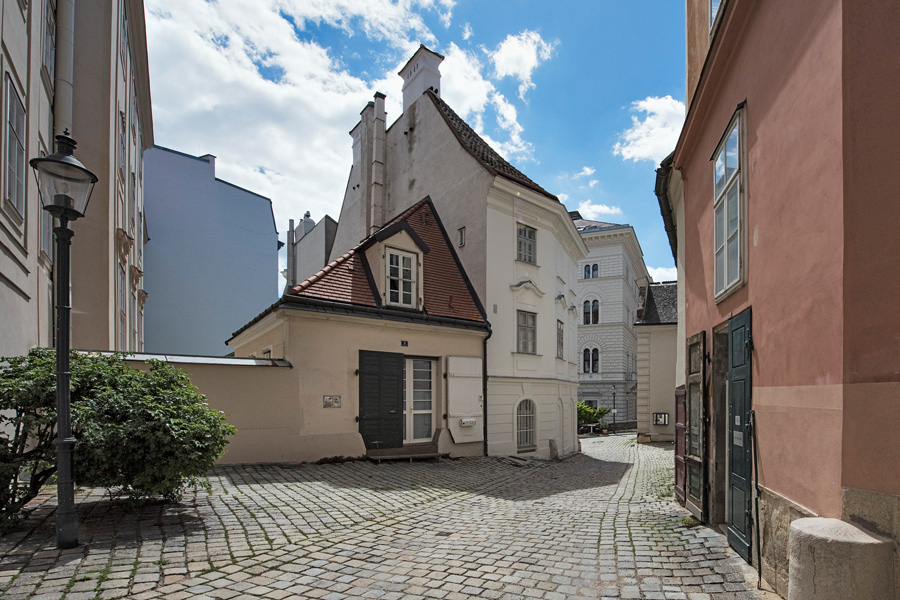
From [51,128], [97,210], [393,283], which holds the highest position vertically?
[51,128]

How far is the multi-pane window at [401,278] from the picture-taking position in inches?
542

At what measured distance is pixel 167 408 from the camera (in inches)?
237

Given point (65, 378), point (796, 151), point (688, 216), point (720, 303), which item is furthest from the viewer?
point (688, 216)

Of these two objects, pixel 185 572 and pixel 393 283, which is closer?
pixel 185 572

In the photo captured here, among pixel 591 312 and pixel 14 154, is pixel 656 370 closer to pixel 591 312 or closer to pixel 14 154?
pixel 14 154

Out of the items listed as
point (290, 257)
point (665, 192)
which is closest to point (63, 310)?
point (665, 192)

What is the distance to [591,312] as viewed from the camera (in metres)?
44.9

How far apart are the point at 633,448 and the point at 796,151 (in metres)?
19.2

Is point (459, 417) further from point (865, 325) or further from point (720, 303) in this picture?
point (865, 325)

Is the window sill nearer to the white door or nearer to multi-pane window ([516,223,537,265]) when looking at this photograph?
the white door

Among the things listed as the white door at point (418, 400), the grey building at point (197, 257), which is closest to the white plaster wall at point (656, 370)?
the white door at point (418, 400)

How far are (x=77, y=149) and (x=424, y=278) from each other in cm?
861

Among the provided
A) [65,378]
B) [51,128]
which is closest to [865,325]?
[65,378]

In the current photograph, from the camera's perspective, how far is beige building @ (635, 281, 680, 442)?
73.6ft
